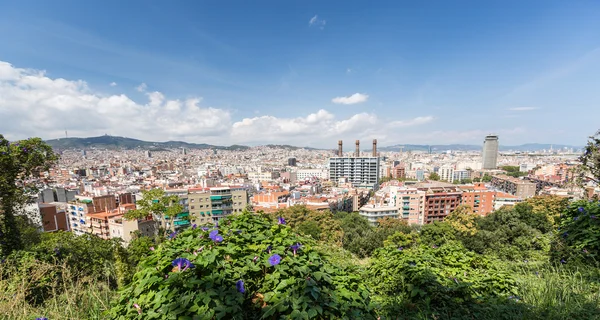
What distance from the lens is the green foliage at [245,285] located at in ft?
4.59

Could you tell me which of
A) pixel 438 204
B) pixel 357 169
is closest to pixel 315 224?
pixel 438 204

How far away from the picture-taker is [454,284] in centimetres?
265

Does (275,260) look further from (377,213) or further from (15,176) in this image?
(377,213)

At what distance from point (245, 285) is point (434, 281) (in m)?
2.16

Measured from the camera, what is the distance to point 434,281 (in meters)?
2.66

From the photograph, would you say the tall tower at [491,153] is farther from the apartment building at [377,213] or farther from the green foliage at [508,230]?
the green foliage at [508,230]

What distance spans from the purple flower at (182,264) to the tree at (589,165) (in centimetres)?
848

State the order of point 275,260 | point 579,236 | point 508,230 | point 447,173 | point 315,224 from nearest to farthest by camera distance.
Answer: point 275,260
point 579,236
point 508,230
point 315,224
point 447,173

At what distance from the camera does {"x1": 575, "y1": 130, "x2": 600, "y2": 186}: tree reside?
555 cm

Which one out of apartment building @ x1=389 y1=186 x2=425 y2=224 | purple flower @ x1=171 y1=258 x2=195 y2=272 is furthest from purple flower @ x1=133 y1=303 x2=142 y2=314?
apartment building @ x1=389 y1=186 x2=425 y2=224

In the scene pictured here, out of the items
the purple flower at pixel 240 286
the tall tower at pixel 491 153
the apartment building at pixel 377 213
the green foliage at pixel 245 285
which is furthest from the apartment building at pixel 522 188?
the tall tower at pixel 491 153

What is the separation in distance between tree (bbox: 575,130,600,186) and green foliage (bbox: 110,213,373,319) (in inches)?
289

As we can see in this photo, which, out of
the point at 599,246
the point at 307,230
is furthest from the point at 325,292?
the point at 307,230

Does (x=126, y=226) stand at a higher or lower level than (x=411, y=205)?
higher
